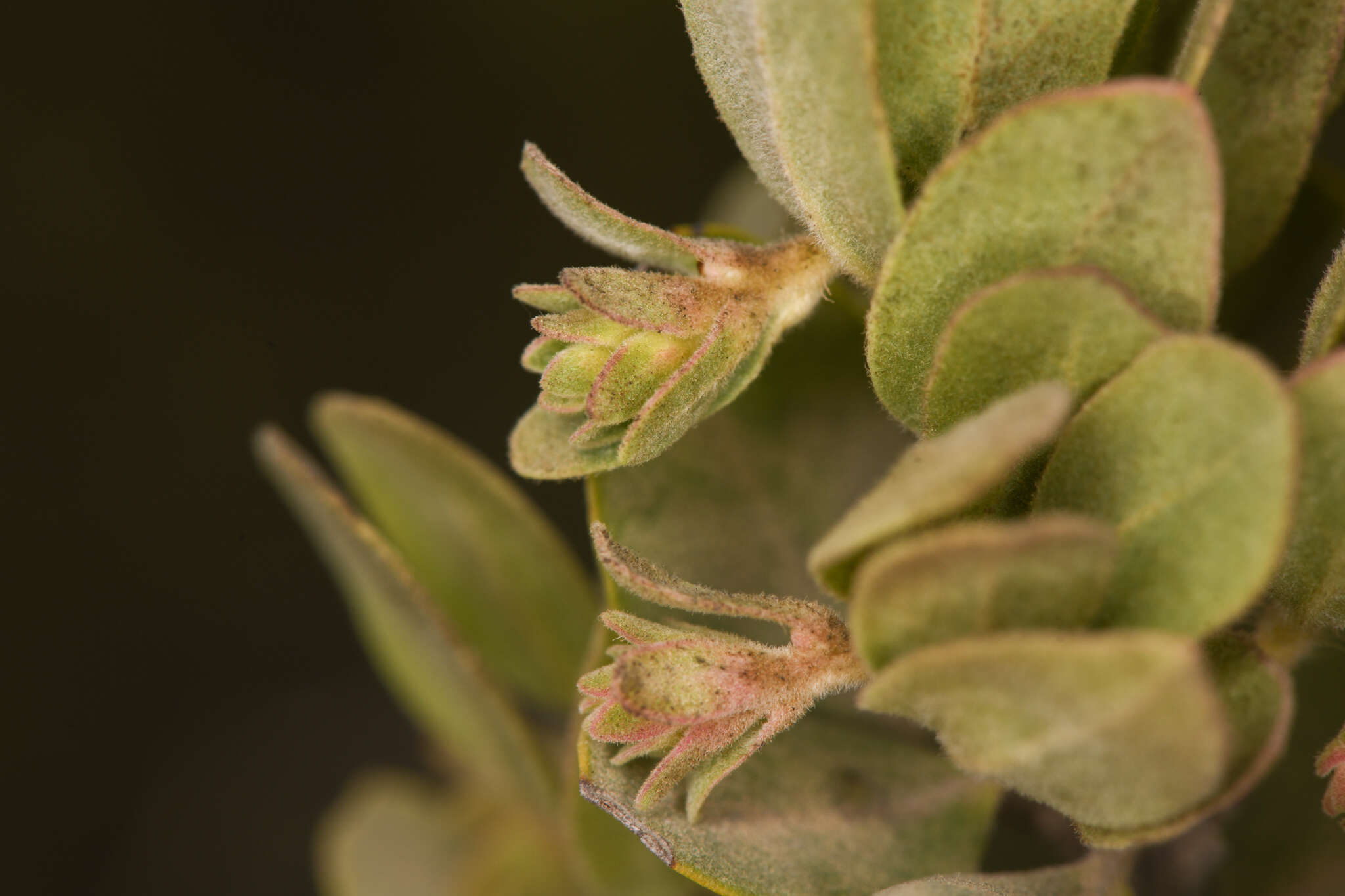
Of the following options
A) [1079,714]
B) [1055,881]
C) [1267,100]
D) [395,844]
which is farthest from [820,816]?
[395,844]

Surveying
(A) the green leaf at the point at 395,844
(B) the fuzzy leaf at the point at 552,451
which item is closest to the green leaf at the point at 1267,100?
(B) the fuzzy leaf at the point at 552,451

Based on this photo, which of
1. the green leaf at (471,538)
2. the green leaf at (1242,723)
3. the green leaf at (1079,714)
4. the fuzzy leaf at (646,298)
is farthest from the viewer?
the green leaf at (471,538)

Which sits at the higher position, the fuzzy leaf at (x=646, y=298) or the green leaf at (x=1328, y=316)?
the fuzzy leaf at (x=646, y=298)

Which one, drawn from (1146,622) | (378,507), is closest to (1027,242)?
(1146,622)

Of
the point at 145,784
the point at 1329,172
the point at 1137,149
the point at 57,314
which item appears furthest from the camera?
the point at 145,784

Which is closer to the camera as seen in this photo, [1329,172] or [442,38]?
[1329,172]

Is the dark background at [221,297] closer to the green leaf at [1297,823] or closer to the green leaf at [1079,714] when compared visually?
the green leaf at [1297,823]

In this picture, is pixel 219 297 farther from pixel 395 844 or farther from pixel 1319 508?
pixel 1319 508

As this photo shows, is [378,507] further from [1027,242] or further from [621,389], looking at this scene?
[1027,242]
